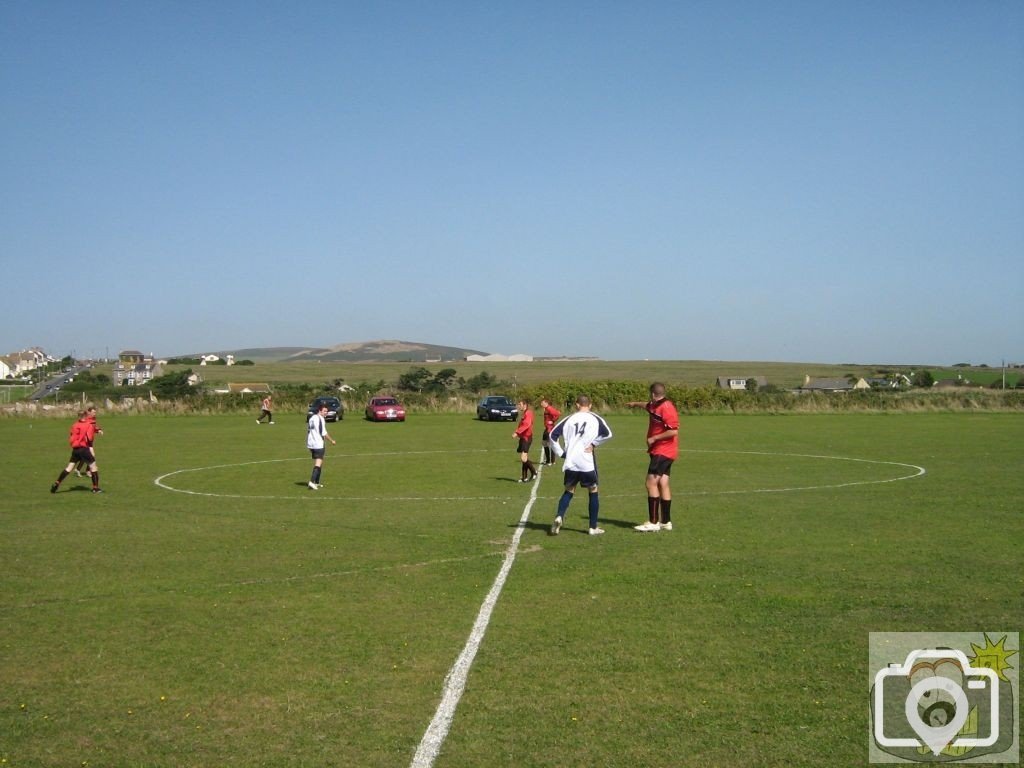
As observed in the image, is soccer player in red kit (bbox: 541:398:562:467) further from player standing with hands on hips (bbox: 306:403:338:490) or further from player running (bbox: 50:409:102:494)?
player running (bbox: 50:409:102:494)

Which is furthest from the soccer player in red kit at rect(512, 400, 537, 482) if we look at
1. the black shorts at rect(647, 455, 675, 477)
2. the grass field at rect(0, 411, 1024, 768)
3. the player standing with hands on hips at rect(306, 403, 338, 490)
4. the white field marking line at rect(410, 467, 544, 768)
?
the white field marking line at rect(410, 467, 544, 768)

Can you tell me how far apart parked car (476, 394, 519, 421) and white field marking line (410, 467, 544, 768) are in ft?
140

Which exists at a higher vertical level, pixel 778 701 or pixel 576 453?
pixel 576 453

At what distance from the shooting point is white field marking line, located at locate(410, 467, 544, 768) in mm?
5977

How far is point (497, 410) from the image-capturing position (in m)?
54.3

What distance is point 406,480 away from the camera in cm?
2273

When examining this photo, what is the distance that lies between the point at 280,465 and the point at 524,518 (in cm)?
1306

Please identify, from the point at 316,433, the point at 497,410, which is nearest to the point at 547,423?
the point at 316,433

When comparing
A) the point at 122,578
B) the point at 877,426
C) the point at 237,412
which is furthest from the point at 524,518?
the point at 237,412

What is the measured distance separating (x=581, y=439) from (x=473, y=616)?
514cm

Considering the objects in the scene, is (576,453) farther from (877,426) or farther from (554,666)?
(877,426)

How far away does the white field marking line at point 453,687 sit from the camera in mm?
5977

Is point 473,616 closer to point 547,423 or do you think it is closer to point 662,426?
point 662,426

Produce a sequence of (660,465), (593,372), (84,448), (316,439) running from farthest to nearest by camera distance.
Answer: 1. (593,372)
2. (84,448)
3. (316,439)
4. (660,465)
